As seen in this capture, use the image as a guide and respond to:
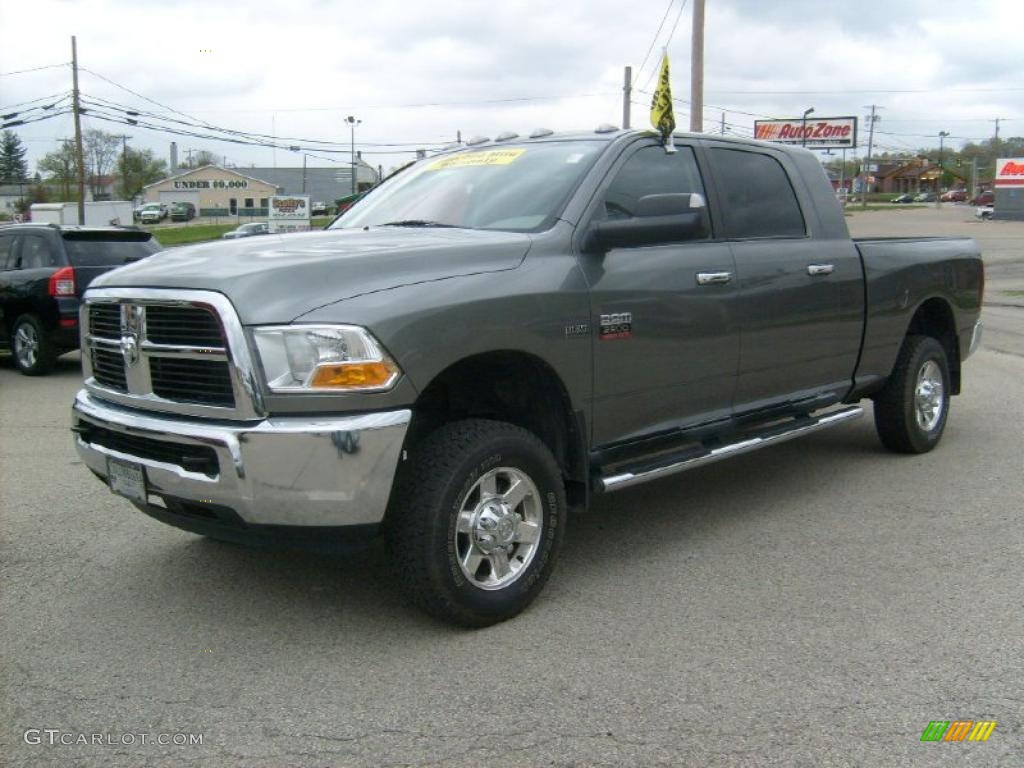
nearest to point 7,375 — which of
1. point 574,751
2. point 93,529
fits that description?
point 93,529

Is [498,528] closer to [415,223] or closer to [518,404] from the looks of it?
[518,404]

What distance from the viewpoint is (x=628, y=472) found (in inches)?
179

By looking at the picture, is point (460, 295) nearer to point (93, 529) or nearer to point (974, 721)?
point (974, 721)

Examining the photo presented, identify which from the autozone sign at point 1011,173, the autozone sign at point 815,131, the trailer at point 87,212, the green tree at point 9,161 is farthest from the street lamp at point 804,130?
the green tree at point 9,161

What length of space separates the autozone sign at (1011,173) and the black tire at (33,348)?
76668mm

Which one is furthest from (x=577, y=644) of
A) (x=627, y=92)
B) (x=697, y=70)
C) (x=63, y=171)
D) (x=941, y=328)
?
(x=63, y=171)

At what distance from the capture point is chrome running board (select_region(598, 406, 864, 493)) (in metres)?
4.44

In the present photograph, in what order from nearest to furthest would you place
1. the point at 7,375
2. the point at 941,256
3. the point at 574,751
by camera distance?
the point at 574,751, the point at 941,256, the point at 7,375

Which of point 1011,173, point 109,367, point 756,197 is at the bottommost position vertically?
point 109,367

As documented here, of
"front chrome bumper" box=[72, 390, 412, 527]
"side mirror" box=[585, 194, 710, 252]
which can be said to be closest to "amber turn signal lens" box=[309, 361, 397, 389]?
"front chrome bumper" box=[72, 390, 412, 527]

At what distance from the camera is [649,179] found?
16.1 feet

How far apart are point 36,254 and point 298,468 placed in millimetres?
9414

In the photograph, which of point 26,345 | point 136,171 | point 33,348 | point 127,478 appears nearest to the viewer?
point 127,478

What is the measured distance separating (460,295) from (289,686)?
1517 mm
